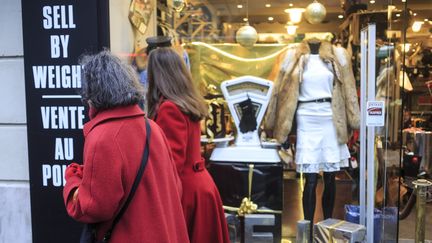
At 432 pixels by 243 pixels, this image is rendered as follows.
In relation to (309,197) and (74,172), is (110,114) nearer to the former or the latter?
(74,172)

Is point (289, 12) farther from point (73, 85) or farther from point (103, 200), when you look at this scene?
point (103, 200)

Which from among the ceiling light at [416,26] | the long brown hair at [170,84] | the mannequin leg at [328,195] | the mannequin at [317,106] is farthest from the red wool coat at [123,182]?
the ceiling light at [416,26]

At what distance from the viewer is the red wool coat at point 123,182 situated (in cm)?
171

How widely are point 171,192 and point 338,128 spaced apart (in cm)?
207

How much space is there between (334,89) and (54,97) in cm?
222

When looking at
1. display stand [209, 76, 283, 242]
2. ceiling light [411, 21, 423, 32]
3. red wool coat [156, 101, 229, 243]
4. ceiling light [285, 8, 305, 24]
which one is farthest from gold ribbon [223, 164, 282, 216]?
ceiling light [411, 21, 423, 32]

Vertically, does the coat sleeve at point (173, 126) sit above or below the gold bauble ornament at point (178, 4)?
below

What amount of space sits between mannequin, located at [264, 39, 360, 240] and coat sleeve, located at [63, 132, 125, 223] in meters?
2.19

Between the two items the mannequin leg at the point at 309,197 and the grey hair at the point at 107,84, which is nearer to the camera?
the grey hair at the point at 107,84

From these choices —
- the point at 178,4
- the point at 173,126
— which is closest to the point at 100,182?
the point at 173,126

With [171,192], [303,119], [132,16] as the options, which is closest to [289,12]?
[303,119]

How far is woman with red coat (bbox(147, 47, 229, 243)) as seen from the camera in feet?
7.76

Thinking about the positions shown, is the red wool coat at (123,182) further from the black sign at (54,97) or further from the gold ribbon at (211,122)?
the gold ribbon at (211,122)

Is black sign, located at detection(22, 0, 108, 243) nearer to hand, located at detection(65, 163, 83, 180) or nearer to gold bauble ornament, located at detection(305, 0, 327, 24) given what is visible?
hand, located at detection(65, 163, 83, 180)
